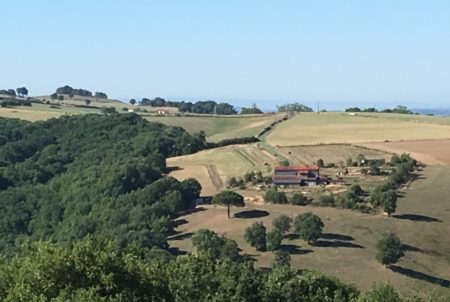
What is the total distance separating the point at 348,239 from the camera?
71938 millimetres

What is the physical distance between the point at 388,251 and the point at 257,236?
474 inches

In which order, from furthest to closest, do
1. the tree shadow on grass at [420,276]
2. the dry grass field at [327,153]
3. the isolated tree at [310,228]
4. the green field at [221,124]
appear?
the green field at [221,124], the dry grass field at [327,153], the isolated tree at [310,228], the tree shadow on grass at [420,276]

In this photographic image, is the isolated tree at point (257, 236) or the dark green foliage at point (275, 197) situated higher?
the dark green foliage at point (275, 197)

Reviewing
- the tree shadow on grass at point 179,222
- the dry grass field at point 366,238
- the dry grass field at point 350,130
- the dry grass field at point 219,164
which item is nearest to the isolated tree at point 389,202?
the dry grass field at point 366,238

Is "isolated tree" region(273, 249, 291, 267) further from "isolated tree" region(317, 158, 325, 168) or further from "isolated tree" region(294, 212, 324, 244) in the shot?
"isolated tree" region(317, 158, 325, 168)

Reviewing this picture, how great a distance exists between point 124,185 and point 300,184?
24.5 metres

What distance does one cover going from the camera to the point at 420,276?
6372 centimetres

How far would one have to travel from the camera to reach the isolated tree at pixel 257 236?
70375 mm

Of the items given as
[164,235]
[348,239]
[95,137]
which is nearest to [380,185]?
[348,239]

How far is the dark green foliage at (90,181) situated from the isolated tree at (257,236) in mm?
7875

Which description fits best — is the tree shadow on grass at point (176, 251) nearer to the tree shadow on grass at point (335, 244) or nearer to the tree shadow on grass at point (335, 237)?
the tree shadow on grass at point (335, 244)

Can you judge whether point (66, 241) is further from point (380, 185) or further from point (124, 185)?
point (380, 185)

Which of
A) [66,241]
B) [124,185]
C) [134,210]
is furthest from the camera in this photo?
[124,185]

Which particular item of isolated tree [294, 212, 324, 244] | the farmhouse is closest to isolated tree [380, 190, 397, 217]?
isolated tree [294, 212, 324, 244]
